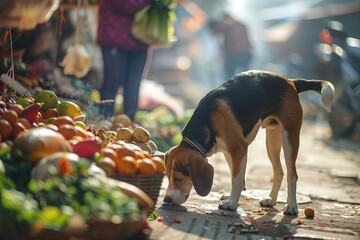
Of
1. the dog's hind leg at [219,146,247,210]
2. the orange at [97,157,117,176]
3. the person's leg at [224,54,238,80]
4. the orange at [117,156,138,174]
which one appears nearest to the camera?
the orange at [97,157,117,176]

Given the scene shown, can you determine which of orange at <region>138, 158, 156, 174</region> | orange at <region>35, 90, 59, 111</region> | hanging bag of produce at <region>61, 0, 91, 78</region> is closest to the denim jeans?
hanging bag of produce at <region>61, 0, 91, 78</region>

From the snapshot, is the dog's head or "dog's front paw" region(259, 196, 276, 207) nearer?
the dog's head

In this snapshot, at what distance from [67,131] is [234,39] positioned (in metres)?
12.7

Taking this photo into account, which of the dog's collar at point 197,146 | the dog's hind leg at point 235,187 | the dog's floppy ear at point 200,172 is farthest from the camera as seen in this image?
the dog's hind leg at point 235,187

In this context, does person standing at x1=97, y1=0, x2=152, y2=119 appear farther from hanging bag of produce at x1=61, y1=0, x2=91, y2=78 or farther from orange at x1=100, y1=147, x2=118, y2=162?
orange at x1=100, y1=147, x2=118, y2=162

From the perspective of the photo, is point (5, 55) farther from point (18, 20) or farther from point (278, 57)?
point (278, 57)

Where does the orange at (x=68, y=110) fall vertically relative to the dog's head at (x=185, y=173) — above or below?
above

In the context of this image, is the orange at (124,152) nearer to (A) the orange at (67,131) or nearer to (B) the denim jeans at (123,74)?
(A) the orange at (67,131)

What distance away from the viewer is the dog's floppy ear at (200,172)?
518cm

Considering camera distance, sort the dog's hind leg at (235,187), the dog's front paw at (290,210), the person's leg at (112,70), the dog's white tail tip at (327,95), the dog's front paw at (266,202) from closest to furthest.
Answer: the dog's hind leg at (235,187) → the dog's front paw at (290,210) → the dog's white tail tip at (327,95) → the dog's front paw at (266,202) → the person's leg at (112,70)

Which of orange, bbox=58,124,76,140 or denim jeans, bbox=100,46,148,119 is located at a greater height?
denim jeans, bbox=100,46,148,119

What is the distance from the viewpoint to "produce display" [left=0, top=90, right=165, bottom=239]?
9.98 feet

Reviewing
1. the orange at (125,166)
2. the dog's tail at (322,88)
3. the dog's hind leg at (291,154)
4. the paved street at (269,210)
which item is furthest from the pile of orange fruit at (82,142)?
the dog's tail at (322,88)

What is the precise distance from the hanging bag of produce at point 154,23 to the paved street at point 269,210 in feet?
6.66
